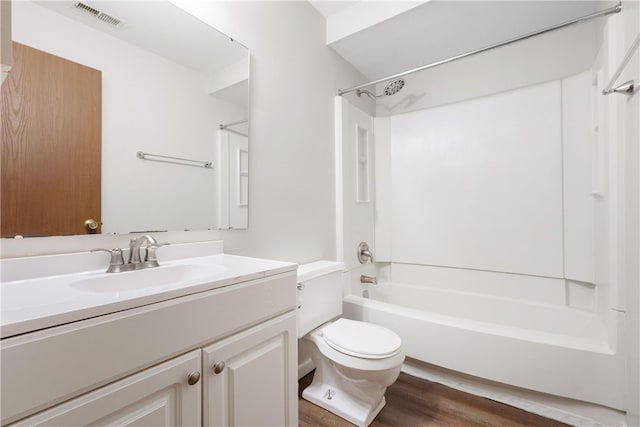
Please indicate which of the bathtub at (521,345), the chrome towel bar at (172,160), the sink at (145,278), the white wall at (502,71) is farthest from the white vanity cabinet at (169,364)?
the white wall at (502,71)

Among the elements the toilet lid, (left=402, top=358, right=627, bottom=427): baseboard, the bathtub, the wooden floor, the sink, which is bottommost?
the wooden floor

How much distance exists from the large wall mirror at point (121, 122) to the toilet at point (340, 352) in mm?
604

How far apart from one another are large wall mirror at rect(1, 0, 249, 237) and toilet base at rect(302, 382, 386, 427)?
1044 millimetres

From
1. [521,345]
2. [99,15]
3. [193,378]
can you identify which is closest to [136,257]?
[193,378]

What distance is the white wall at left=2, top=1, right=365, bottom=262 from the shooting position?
4.93 feet

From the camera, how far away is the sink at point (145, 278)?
34.5 inches

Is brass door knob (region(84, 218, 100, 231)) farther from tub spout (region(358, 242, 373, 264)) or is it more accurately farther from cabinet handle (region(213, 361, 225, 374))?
tub spout (region(358, 242, 373, 264))

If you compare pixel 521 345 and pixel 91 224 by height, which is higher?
pixel 91 224

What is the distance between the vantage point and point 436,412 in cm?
144

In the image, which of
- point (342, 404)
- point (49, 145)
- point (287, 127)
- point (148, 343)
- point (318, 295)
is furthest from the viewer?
point (287, 127)

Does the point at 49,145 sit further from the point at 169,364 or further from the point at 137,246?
the point at 169,364

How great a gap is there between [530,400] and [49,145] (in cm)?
242

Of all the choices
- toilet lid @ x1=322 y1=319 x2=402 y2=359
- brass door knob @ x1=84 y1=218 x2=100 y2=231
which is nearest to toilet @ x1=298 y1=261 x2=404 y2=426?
toilet lid @ x1=322 y1=319 x2=402 y2=359

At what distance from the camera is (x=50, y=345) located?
515 millimetres
